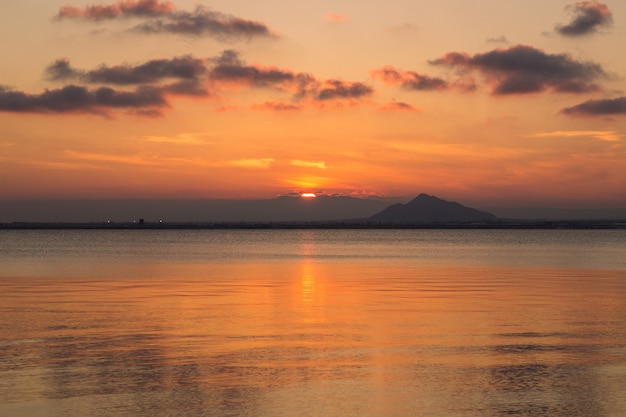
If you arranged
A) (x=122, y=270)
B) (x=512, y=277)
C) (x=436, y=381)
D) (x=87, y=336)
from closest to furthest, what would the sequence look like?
(x=436, y=381), (x=87, y=336), (x=512, y=277), (x=122, y=270)

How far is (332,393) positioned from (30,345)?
8.83 m

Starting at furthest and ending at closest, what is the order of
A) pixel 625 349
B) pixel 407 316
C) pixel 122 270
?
pixel 122 270, pixel 407 316, pixel 625 349

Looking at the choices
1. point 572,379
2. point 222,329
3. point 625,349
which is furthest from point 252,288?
point 572,379

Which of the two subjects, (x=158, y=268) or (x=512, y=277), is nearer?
(x=512, y=277)

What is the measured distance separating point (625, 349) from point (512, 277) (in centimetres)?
2787

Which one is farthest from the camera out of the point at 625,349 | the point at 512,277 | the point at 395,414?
the point at 512,277

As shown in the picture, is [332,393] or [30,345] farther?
[30,345]

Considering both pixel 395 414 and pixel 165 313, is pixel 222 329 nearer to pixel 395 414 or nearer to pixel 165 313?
pixel 165 313

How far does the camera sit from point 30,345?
817 inches

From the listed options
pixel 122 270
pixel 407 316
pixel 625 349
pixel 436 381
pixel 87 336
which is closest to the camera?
pixel 436 381

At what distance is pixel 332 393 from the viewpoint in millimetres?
15406

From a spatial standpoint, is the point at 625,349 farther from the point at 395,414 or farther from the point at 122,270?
the point at 122,270

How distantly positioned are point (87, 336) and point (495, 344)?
10.2 meters

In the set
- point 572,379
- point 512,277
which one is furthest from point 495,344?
point 512,277
